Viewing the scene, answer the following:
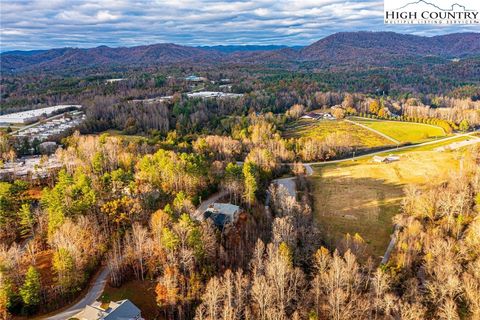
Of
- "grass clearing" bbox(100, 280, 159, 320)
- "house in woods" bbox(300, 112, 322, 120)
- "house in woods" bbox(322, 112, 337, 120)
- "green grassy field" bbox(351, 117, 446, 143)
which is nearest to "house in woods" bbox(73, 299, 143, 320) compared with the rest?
"grass clearing" bbox(100, 280, 159, 320)

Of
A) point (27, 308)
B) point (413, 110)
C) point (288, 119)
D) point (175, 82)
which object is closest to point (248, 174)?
point (27, 308)

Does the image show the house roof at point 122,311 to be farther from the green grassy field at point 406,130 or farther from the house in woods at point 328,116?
the house in woods at point 328,116

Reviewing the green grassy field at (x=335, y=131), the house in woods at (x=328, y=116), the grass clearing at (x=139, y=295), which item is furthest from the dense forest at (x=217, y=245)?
the house in woods at (x=328, y=116)

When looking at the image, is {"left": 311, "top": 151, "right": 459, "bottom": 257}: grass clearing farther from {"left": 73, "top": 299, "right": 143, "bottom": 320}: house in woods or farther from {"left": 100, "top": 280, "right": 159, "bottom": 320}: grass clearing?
{"left": 73, "top": 299, "right": 143, "bottom": 320}: house in woods

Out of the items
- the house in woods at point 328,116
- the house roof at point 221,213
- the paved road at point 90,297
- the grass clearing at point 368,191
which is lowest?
the grass clearing at point 368,191

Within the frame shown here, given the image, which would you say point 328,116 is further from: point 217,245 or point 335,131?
point 217,245

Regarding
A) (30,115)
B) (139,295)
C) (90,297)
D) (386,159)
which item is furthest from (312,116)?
(90,297)
